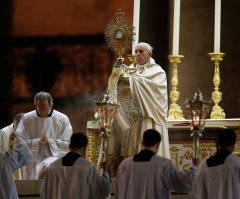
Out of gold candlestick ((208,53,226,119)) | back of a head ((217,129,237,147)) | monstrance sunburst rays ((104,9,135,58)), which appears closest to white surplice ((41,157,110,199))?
back of a head ((217,129,237,147))

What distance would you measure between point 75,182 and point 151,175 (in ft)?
2.63

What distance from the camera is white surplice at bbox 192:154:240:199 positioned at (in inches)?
345

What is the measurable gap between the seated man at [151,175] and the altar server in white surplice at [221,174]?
0.44 ft

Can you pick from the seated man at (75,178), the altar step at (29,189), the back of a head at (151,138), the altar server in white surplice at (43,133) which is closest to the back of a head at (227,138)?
the back of a head at (151,138)

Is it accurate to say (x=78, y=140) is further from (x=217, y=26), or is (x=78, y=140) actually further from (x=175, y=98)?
(x=217, y=26)

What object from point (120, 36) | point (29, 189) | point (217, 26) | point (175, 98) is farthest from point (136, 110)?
point (217, 26)

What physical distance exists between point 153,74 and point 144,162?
279 centimetres

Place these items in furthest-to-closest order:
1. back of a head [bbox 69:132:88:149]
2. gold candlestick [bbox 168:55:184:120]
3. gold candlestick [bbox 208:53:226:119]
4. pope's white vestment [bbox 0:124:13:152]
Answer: gold candlestick [bbox 168:55:184:120], gold candlestick [bbox 208:53:226:119], pope's white vestment [bbox 0:124:13:152], back of a head [bbox 69:132:88:149]

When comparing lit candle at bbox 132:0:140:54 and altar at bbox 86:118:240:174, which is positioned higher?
lit candle at bbox 132:0:140:54

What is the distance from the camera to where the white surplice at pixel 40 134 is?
1162cm

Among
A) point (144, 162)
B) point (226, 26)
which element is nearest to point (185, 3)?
Answer: point (226, 26)

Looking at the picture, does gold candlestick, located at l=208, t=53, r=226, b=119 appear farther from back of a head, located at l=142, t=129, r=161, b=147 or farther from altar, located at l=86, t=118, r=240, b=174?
back of a head, located at l=142, t=129, r=161, b=147

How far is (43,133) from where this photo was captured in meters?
11.7

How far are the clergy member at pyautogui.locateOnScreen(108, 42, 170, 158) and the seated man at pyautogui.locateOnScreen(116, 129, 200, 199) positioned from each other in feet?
7.31
